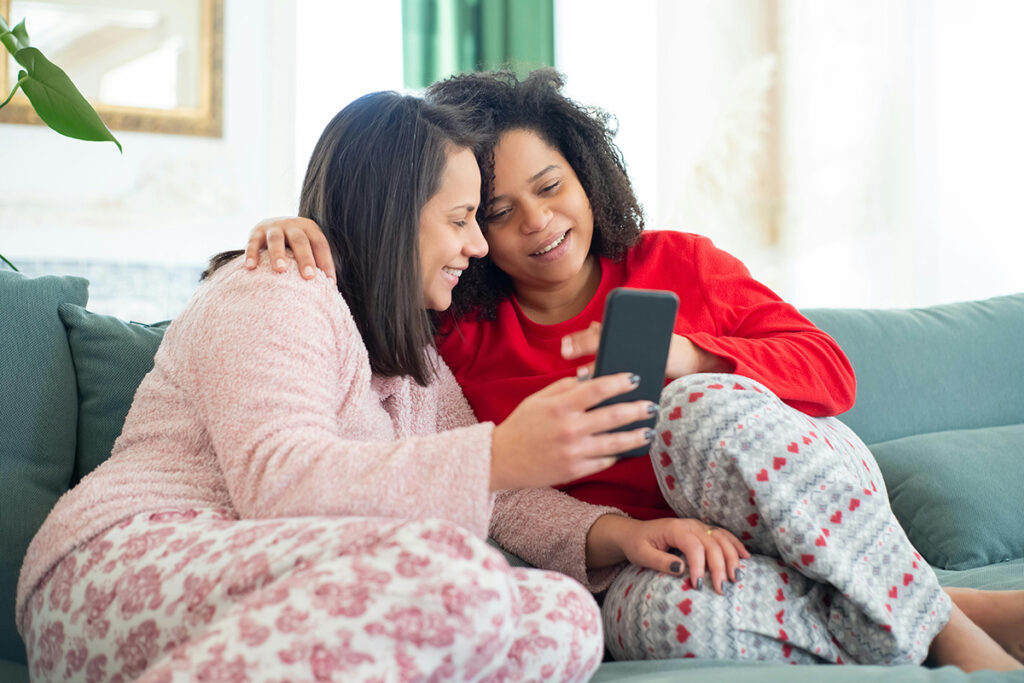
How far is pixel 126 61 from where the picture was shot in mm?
2662

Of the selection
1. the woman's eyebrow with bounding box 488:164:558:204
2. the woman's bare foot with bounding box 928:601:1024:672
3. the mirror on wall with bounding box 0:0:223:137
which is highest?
the mirror on wall with bounding box 0:0:223:137

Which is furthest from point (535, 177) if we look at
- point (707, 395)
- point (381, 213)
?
point (707, 395)

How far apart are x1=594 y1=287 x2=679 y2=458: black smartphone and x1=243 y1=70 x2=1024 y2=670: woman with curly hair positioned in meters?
0.09

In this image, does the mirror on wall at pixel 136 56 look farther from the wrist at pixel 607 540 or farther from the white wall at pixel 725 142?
the wrist at pixel 607 540

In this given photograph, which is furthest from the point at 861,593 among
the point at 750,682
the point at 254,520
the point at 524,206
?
the point at 524,206

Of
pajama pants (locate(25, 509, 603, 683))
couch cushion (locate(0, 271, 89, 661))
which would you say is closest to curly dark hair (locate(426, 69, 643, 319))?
couch cushion (locate(0, 271, 89, 661))

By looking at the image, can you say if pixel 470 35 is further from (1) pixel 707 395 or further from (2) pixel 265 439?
(2) pixel 265 439

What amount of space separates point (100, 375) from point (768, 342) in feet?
3.14

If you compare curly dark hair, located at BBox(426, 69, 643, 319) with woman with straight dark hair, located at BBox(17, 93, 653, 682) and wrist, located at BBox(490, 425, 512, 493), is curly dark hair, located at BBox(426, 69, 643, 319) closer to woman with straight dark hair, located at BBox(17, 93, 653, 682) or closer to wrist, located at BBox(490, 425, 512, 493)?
woman with straight dark hair, located at BBox(17, 93, 653, 682)

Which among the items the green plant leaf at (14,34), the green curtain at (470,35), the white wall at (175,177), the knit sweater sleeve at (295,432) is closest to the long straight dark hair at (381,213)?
the knit sweater sleeve at (295,432)

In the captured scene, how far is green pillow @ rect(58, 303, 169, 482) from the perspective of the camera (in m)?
1.29

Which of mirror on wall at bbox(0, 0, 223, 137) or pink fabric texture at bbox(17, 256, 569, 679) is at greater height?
mirror on wall at bbox(0, 0, 223, 137)

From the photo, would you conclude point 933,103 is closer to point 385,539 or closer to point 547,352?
point 547,352

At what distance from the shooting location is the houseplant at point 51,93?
4.76 ft
